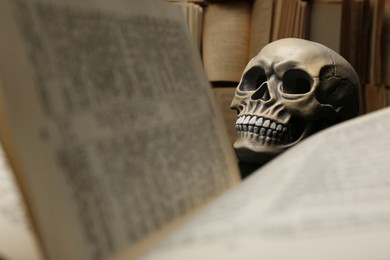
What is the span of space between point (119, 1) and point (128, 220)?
23 centimetres

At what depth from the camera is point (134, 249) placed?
1.30ft

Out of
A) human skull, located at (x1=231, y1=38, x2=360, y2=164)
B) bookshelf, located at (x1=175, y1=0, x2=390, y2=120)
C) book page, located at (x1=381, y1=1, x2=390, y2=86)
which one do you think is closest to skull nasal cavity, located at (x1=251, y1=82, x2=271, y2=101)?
human skull, located at (x1=231, y1=38, x2=360, y2=164)

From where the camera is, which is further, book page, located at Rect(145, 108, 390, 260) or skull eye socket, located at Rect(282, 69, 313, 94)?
skull eye socket, located at Rect(282, 69, 313, 94)

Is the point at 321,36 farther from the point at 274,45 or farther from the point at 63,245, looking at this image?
the point at 63,245

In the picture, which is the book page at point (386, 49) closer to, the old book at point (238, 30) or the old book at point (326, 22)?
the old book at point (326, 22)

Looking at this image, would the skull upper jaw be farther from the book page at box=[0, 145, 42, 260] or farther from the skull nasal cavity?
the book page at box=[0, 145, 42, 260]

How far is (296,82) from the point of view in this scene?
4.14 feet

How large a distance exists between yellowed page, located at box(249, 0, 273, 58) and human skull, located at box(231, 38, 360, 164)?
23.0 inches

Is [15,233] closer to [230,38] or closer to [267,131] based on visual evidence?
[267,131]

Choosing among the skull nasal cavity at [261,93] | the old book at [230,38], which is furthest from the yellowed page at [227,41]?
the skull nasal cavity at [261,93]

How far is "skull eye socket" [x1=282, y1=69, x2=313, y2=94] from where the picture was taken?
46.6 inches

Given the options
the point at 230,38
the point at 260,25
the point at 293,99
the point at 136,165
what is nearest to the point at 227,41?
the point at 230,38

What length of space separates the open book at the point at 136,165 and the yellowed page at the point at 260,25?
128cm

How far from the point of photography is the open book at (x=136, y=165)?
13.9 inches
